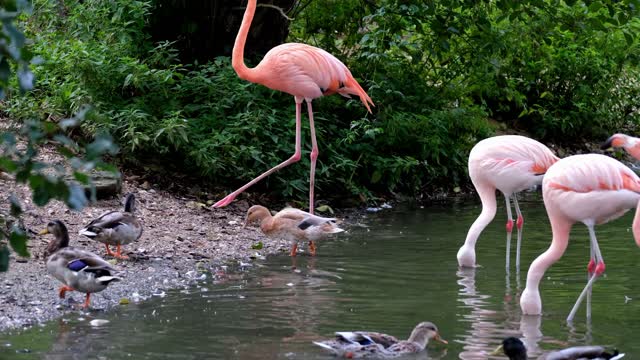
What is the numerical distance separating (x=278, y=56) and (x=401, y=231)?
2089 mm

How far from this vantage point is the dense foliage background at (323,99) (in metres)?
9.97

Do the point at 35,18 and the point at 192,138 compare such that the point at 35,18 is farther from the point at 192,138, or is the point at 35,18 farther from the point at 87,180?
the point at 87,180

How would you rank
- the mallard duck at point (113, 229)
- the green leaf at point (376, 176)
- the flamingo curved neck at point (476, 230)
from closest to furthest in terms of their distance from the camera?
the mallard duck at point (113, 229) → the flamingo curved neck at point (476, 230) → the green leaf at point (376, 176)

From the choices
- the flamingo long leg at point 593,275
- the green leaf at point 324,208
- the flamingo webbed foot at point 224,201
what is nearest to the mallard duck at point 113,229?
the flamingo webbed foot at point 224,201

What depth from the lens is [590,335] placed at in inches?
233

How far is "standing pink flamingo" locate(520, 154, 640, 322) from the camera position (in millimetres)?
6480

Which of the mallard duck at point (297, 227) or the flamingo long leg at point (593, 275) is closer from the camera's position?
the flamingo long leg at point (593, 275)

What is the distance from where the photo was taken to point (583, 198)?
21.3ft

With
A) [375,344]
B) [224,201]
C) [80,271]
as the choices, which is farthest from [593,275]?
[224,201]

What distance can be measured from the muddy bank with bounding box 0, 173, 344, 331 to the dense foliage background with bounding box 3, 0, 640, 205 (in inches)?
25.3

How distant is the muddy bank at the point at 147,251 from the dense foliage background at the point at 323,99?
642 millimetres

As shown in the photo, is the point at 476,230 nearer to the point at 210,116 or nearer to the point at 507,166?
the point at 507,166

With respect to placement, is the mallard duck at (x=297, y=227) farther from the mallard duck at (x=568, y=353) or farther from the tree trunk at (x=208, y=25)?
the mallard duck at (x=568, y=353)

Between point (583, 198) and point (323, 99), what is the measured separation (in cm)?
524
